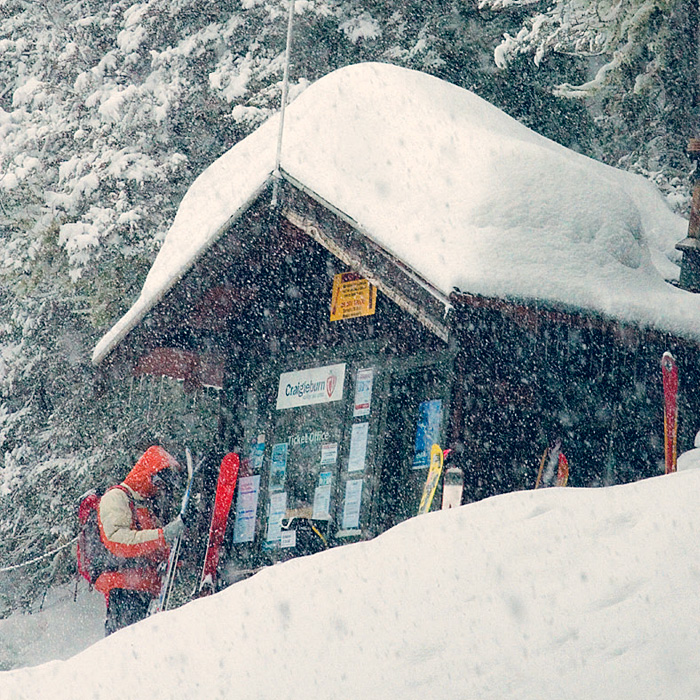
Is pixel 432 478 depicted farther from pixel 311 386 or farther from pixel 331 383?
pixel 311 386

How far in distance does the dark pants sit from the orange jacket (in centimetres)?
9

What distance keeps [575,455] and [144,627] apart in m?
4.74

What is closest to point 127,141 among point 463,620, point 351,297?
point 351,297

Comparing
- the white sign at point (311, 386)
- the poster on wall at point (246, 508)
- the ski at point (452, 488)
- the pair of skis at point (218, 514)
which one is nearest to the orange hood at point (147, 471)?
the pair of skis at point (218, 514)

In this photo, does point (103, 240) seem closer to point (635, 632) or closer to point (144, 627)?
point (144, 627)

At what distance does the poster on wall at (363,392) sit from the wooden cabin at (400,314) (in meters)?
0.01

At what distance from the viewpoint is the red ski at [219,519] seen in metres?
9.77

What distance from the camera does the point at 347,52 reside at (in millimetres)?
17375

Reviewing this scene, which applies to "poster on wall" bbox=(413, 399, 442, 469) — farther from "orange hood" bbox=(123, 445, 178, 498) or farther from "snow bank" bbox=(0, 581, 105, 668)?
"snow bank" bbox=(0, 581, 105, 668)

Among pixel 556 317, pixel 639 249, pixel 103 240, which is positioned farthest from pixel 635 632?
pixel 103 240

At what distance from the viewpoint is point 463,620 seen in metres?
3.99

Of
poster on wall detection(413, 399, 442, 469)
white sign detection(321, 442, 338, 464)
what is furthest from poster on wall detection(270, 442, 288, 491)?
poster on wall detection(413, 399, 442, 469)

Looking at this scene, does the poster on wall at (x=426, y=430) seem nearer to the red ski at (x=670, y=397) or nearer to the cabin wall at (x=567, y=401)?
A: the cabin wall at (x=567, y=401)

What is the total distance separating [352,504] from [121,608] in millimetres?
2013
